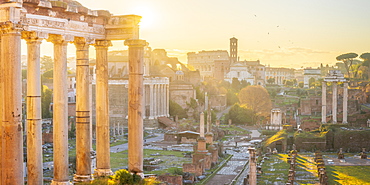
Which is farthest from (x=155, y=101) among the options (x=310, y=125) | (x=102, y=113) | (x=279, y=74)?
(x=279, y=74)

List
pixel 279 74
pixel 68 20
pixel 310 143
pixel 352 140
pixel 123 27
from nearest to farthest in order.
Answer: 1. pixel 68 20
2. pixel 123 27
3. pixel 352 140
4. pixel 310 143
5. pixel 279 74

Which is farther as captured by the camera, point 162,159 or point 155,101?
point 155,101

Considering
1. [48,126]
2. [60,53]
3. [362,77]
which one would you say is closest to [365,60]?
[362,77]

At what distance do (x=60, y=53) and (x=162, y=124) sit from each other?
5209cm

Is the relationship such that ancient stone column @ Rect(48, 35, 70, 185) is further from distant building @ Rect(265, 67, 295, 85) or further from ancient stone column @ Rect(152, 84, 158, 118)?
distant building @ Rect(265, 67, 295, 85)

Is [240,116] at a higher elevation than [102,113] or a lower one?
lower

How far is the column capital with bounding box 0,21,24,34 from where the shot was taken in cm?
989

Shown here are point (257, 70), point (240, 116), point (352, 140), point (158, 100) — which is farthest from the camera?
point (257, 70)

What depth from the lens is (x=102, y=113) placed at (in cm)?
1314

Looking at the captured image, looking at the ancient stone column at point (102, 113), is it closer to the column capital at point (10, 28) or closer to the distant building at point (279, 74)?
the column capital at point (10, 28)

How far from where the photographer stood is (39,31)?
36.4ft

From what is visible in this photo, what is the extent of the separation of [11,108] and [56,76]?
184cm

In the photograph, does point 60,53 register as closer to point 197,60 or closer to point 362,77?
point 362,77

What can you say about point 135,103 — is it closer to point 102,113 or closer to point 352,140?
point 102,113
